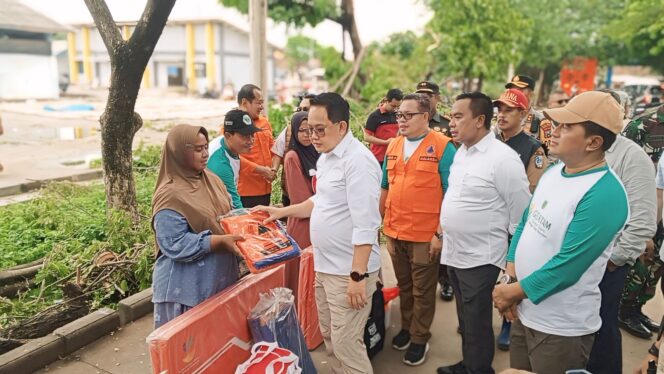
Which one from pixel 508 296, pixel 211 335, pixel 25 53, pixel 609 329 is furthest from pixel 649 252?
pixel 25 53

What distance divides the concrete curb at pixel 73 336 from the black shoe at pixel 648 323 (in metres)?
3.99

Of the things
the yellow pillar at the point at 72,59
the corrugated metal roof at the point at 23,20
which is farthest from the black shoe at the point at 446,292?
Result: the yellow pillar at the point at 72,59

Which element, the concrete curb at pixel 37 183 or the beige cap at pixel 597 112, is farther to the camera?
the concrete curb at pixel 37 183

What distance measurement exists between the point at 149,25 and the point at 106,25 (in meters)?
0.53

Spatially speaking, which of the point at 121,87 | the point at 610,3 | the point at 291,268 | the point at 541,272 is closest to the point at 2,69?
the point at 121,87

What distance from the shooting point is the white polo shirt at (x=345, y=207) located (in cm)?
261

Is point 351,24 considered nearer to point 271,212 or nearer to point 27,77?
point 271,212

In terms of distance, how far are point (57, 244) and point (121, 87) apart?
5.48ft

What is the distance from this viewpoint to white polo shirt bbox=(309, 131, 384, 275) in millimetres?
2607

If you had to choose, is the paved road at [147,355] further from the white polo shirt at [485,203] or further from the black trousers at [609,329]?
the white polo shirt at [485,203]

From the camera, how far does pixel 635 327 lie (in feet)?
12.6

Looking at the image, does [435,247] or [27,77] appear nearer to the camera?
[435,247]

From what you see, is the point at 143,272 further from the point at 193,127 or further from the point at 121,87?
the point at 193,127

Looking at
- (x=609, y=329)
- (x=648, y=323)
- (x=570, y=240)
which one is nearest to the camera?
(x=570, y=240)
